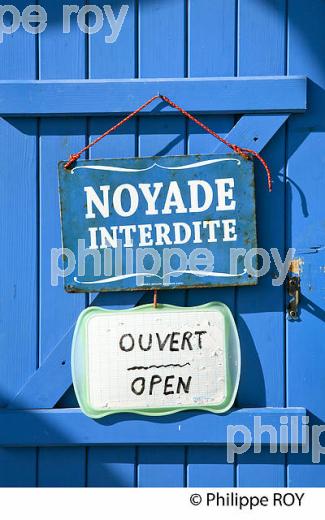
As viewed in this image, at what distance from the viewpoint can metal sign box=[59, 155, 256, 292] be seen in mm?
2803

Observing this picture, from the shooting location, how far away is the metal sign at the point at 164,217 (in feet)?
9.20

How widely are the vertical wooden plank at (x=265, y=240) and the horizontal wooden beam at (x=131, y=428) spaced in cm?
8

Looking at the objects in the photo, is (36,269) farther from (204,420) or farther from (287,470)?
(287,470)

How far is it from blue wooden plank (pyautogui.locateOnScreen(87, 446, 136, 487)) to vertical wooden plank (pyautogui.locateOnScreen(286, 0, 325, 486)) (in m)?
0.64

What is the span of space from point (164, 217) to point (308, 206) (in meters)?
0.53

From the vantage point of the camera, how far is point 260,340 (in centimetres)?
285

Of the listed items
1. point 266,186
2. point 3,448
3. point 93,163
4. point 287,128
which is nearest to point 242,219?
point 266,186

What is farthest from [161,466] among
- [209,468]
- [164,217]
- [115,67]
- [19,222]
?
[115,67]

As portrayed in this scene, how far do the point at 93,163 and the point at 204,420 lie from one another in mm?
1020

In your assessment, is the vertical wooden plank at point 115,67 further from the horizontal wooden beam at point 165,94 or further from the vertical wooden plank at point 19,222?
the vertical wooden plank at point 19,222

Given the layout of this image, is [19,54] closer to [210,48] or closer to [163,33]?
[163,33]

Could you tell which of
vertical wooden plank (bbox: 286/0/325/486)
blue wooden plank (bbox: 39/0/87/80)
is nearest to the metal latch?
vertical wooden plank (bbox: 286/0/325/486)

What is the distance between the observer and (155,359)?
2830 mm

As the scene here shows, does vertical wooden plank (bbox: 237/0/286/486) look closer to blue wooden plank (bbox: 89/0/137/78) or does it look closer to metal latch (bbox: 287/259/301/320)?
metal latch (bbox: 287/259/301/320)
